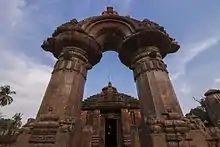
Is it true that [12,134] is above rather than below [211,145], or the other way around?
above

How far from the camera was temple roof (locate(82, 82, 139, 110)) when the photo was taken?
77.3ft

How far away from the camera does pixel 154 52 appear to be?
8.09 m

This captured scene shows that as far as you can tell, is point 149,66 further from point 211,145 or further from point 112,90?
point 112,90

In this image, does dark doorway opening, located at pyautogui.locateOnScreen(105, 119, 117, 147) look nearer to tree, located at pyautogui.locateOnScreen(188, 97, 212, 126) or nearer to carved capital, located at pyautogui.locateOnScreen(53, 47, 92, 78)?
tree, located at pyautogui.locateOnScreen(188, 97, 212, 126)

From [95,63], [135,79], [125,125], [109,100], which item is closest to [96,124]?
[125,125]

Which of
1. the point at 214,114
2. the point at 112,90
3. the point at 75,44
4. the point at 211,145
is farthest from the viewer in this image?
the point at 112,90

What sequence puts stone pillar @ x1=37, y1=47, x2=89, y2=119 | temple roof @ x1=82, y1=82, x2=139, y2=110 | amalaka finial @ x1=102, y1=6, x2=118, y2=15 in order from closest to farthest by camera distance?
stone pillar @ x1=37, y1=47, x2=89, y2=119 → amalaka finial @ x1=102, y1=6, x2=118, y2=15 → temple roof @ x1=82, y1=82, x2=139, y2=110

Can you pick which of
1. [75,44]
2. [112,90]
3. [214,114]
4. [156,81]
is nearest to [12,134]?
[75,44]

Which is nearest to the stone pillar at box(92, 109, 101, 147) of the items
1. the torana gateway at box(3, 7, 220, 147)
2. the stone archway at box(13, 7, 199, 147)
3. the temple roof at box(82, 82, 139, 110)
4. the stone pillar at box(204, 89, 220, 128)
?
the temple roof at box(82, 82, 139, 110)

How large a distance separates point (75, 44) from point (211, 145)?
5.54m

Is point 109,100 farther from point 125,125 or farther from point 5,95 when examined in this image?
point 5,95

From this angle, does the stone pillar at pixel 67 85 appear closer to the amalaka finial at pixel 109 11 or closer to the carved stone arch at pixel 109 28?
the carved stone arch at pixel 109 28

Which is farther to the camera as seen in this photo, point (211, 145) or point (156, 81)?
point (156, 81)

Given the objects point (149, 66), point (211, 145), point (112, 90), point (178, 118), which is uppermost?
point (112, 90)
